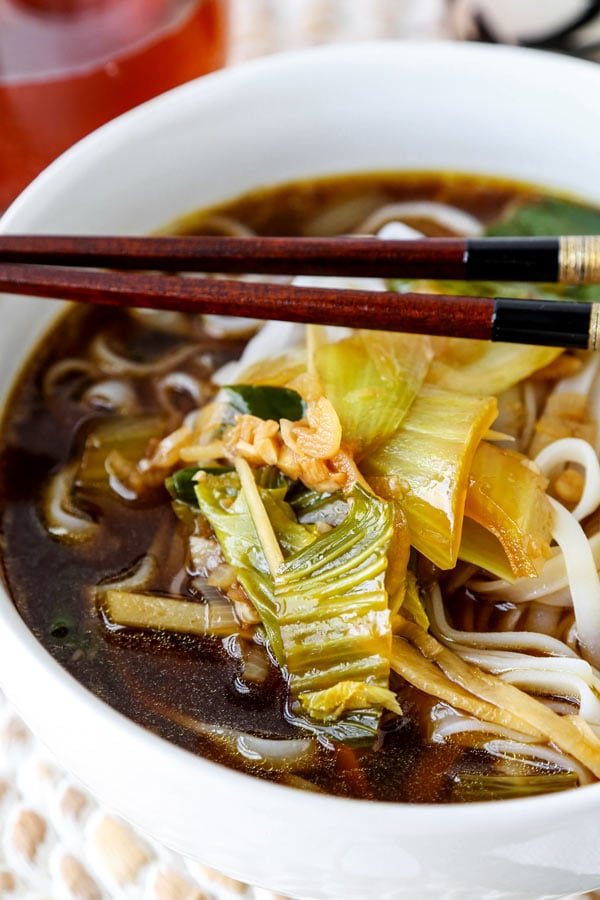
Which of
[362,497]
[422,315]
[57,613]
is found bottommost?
[57,613]

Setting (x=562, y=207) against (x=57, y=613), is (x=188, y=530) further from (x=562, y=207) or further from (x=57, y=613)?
(x=562, y=207)

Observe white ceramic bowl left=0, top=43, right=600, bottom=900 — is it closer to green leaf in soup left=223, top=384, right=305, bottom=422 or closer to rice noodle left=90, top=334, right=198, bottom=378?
rice noodle left=90, top=334, right=198, bottom=378

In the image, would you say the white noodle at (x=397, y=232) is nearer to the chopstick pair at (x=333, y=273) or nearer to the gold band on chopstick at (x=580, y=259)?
the chopstick pair at (x=333, y=273)

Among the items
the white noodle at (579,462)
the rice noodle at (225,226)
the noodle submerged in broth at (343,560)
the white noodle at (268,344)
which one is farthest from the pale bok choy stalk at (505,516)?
the rice noodle at (225,226)

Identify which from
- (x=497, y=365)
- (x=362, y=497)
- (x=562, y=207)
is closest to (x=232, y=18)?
(x=562, y=207)

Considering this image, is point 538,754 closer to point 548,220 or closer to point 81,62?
point 548,220

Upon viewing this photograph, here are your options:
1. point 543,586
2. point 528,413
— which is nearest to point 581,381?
point 528,413
